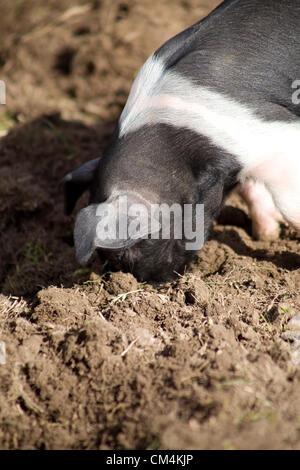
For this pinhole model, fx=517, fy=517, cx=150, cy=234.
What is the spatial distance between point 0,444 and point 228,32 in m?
2.52

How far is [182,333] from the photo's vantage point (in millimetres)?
2547

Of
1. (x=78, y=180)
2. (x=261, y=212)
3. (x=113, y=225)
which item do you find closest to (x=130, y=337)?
(x=113, y=225)

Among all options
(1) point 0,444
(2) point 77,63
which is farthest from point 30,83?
(1) point 0,444

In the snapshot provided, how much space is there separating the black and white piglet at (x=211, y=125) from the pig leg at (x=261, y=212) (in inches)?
19.0

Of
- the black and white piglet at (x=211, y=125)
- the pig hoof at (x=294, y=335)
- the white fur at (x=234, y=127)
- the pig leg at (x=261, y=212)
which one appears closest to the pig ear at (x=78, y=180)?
the black and white piglet at (x=211, y=125)

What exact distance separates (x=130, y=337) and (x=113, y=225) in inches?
24.5

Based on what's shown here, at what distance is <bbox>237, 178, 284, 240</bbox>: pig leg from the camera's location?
11.6ft

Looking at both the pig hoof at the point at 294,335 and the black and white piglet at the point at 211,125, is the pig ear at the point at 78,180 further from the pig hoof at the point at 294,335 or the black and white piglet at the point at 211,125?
the pig hoof at the point at 294,335

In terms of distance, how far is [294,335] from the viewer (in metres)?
2.51

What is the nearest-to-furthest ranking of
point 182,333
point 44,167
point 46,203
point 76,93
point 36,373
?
point 36,373
point 182,333
point 46,203
point 44,167
point 76,93

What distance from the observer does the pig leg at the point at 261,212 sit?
354 centimetres

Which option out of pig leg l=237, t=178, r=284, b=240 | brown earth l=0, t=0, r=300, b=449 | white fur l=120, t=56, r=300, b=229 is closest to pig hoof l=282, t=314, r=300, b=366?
brown earth l=0, t=0, r=300, b=449

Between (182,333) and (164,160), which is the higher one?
(164,160)

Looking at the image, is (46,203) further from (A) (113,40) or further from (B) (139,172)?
(A) (113,40)
